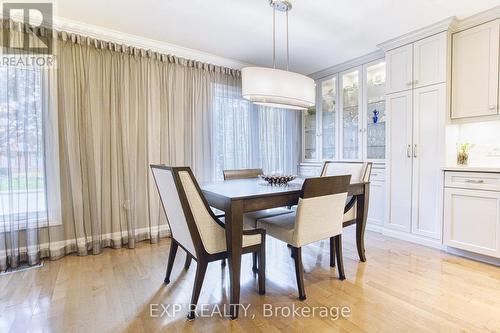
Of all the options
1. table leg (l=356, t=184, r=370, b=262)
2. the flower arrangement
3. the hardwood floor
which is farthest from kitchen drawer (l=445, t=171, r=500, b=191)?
table leg (l=356, t=184, r=370, b=262)

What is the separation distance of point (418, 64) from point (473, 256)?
2.11 m

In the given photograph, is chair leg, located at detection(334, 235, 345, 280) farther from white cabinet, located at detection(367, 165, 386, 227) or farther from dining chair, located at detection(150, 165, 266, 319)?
white cabinet, located at detection(367, 165, 386, 227)

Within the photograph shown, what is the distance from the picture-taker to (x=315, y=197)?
1.84 metres

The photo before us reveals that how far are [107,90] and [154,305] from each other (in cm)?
224

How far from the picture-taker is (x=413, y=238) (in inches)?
120

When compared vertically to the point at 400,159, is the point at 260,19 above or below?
above

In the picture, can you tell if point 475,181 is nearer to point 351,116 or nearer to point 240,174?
point 351,116

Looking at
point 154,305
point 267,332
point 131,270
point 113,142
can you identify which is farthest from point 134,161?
point 267,332

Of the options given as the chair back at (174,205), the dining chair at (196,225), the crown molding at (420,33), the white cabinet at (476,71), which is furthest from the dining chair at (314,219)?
the crown molding at (420,33)

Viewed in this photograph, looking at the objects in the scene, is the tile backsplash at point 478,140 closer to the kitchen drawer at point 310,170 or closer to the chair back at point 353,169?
the chair back at point 353,169

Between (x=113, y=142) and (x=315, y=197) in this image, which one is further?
Result: (x=113, y=142)

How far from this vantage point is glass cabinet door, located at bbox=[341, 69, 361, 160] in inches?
149

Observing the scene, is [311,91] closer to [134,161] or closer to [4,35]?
[134,161]

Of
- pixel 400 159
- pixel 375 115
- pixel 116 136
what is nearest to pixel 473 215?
pixel 400 159
